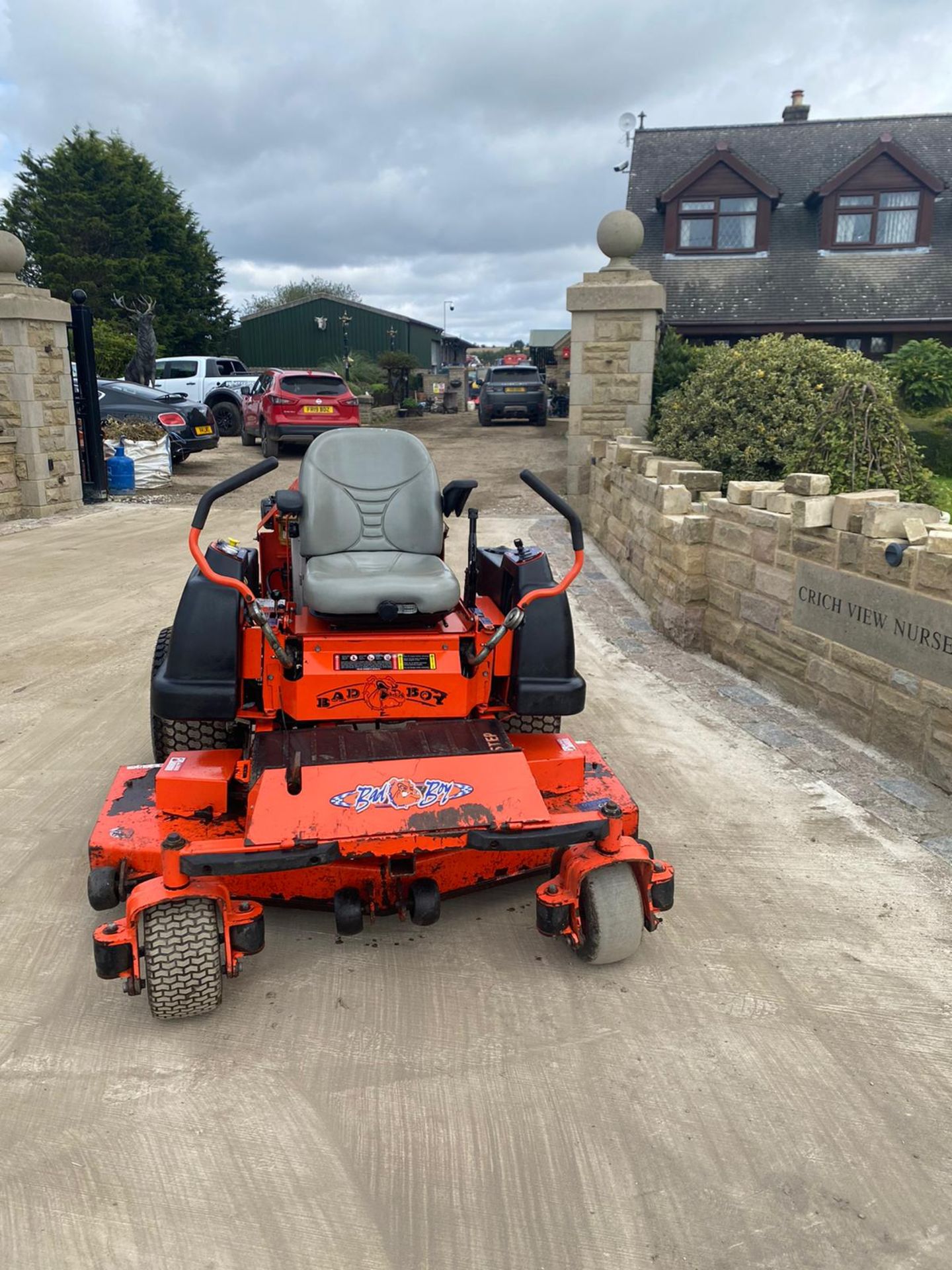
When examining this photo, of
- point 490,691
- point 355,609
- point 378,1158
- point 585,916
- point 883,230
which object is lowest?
point 378,1158

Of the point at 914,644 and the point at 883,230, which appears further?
the point at 883,230

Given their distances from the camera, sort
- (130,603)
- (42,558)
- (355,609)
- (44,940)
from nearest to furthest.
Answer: (44,940) → (355,609) → (130,603) → (42,558)

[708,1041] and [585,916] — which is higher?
[585,916]

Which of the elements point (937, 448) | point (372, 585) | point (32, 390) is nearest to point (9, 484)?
point (32, 390)

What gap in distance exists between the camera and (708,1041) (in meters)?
2.76

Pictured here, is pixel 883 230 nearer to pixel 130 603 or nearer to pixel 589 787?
pixel 130 603

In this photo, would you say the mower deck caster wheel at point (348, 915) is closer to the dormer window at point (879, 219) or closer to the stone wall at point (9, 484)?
the stone wall at point (9, 484)

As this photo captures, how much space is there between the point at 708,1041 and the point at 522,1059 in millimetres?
554

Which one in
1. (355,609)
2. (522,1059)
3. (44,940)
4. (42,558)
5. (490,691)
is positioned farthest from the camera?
(42,558)

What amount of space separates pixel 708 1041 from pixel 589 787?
104 cm

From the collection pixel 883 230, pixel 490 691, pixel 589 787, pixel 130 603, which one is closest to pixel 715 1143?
pixel 589 787

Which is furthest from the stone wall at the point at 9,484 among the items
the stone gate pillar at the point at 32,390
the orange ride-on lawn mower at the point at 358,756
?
the orange ride-on lawn mower at the point at 358,756

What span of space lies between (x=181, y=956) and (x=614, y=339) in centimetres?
1029

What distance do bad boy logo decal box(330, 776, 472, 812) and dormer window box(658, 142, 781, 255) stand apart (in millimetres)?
20015
